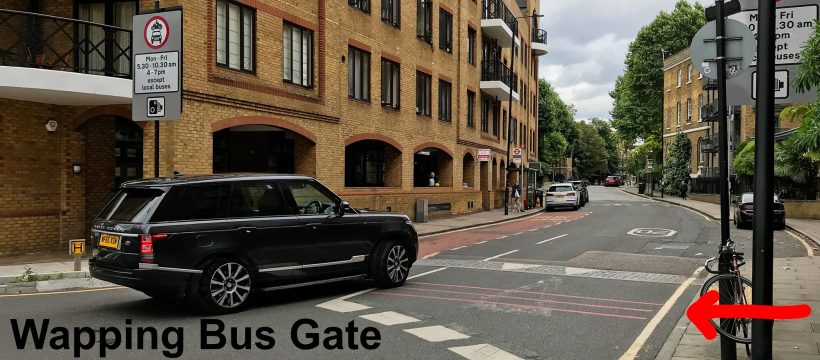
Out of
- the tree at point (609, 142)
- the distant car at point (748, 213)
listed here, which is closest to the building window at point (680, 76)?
the distant car at point (748, 213)

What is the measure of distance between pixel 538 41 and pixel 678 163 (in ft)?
51.3

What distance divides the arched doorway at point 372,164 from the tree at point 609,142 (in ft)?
366

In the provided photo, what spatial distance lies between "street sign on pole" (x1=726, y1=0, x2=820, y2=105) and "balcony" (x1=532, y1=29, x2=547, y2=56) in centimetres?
4757

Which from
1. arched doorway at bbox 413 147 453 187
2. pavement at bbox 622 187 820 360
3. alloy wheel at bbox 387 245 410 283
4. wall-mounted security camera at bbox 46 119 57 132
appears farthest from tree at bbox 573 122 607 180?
alloy wheel at bbox 387 245 410 283

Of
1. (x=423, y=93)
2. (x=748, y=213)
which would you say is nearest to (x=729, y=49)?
(x=748, y=213)

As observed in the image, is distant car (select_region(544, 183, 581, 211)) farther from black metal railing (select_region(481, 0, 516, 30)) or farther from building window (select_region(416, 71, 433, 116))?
building window (select_region(416, 71, 433, 116))

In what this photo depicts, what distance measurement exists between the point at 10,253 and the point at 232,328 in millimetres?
9420

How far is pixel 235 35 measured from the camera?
54.1 feet

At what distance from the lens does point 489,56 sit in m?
36.6

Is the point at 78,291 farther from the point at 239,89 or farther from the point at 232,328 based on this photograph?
the point at 239,89

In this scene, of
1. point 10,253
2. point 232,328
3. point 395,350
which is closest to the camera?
point 395,350

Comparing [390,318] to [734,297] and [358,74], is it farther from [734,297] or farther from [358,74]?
[358,74]

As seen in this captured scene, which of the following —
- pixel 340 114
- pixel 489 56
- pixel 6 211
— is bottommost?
pixel 6 211

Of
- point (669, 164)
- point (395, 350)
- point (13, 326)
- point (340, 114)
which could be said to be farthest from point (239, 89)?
point (669, 164)
